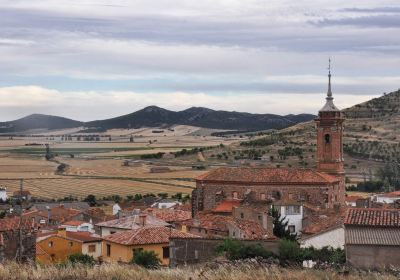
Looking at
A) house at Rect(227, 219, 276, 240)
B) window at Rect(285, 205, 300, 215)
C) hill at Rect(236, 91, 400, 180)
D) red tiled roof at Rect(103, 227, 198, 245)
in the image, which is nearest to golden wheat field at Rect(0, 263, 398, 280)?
red tiled roof at Rect(103, 227, 198, 245)

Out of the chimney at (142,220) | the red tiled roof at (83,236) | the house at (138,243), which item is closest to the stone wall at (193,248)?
the house at (138,243)

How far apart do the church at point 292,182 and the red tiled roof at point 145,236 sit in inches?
651

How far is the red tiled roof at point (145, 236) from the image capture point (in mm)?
34344

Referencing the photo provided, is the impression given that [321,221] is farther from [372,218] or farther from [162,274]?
[162,274]

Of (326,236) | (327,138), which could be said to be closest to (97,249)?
(326,236)

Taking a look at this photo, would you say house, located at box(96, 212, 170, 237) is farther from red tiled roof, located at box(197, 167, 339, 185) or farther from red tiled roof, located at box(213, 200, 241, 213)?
red tiled roof, located at box(197, 167, 339, 185)

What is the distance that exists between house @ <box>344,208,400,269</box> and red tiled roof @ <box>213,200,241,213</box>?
88.5 ft

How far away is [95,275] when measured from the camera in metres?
13.0

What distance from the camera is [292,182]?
54062 mm

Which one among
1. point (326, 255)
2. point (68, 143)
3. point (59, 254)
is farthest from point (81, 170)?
point (326, 255)

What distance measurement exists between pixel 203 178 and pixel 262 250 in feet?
91.7

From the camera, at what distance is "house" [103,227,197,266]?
112 feet

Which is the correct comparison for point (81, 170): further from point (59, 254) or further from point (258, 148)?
point (59, 254)

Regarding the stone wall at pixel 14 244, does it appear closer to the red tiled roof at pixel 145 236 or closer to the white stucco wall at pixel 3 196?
the red tiled roof at pixel 145 236
